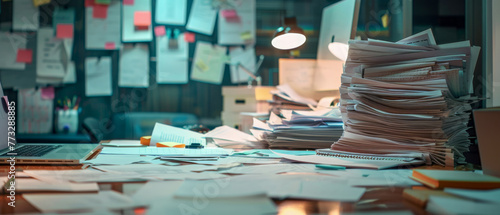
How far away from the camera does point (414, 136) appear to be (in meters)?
0.89

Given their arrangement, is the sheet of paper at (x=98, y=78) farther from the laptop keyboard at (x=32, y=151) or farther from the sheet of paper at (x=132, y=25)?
the laptop keyboard at (x=32, y=151)

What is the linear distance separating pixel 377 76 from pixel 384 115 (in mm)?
105

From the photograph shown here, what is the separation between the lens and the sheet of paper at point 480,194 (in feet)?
1.65

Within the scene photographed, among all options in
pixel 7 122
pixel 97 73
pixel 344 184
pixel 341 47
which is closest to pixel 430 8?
pixel 341 47

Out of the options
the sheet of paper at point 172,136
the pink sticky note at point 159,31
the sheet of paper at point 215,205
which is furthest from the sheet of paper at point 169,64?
the sheet of paper at point 215,205

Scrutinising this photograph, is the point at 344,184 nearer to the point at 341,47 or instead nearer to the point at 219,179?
the point at 219,179

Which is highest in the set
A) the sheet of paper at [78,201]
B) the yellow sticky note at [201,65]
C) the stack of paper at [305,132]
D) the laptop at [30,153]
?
the yellow sticky note at [201,65]

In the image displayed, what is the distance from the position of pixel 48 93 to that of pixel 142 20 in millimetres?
977

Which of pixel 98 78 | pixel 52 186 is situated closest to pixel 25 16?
pixel 98 78

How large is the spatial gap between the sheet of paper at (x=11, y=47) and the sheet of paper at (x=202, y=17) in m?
1.38

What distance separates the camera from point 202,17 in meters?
3.39

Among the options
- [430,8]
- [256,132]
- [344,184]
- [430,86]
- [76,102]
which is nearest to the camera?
[344,184]

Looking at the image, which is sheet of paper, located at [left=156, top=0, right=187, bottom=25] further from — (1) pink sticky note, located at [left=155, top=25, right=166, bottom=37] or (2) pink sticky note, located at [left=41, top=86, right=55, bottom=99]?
(2) pink sticky note, located at [left=41, top=86, right=55, bottom=99]

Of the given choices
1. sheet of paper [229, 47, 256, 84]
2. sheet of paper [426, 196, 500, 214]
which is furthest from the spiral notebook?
sheet of paper [229, 47, 256, 84]
